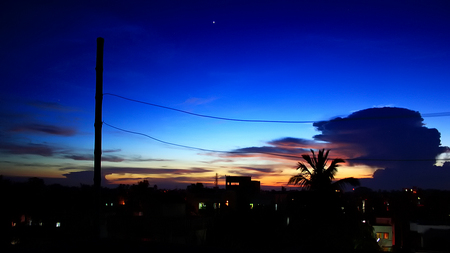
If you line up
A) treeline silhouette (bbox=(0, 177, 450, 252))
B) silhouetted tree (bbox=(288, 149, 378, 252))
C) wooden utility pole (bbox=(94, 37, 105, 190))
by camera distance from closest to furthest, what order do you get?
treeline silhouette (bbox=(0, 177, 450, 252)) → wooden utility pole (bbox=(94, 37, 105, 190)) → silhouetted tree (bbox=(288, 149, 378, 252))

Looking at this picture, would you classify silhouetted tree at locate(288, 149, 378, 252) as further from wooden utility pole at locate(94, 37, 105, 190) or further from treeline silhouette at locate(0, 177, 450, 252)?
wooden utility pole at locate(94, 37, 105, 190)

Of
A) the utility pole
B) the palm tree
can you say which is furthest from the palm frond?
the utility pole

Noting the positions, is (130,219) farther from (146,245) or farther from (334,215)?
(146,245)

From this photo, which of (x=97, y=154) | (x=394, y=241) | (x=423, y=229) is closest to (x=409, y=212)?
(x=394, y=241)

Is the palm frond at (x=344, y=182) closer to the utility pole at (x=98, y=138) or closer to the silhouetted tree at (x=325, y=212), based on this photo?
the silhouetted tree at (x=325, y=212)

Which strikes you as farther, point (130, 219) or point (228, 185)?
point (228, 185)

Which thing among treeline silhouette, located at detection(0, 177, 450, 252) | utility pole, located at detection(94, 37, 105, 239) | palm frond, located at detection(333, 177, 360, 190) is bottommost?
treeline silhouette, located at detection(0, 177, 450, 252)

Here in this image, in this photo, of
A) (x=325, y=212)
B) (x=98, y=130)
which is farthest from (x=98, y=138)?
(x=325, y=212)

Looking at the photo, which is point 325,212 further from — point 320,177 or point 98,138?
point 98,138

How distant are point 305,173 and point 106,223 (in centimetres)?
1532

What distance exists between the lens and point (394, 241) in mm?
35094

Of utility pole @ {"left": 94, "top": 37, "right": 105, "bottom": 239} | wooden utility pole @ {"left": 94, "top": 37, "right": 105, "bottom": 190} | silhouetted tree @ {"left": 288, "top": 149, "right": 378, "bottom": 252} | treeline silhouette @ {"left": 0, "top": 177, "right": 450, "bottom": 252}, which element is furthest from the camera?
silhouetted tree @ {"left": 288, "top": 149, "right": 378, "bottom": 252}

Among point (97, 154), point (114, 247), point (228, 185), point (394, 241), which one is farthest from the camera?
point (228, 185)

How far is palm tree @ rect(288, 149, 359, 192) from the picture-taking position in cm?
1903
